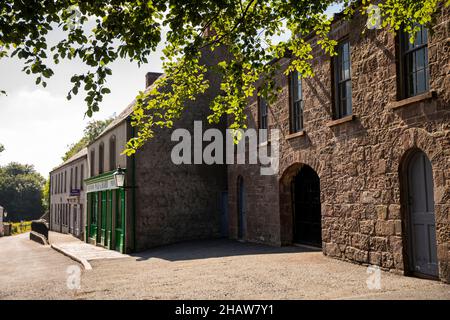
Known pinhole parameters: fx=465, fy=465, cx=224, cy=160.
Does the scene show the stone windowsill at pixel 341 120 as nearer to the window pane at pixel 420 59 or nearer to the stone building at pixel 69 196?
the window pane at pixel 420 59

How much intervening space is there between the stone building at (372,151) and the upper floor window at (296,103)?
0.10ft

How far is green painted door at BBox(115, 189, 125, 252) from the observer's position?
61.3 feet

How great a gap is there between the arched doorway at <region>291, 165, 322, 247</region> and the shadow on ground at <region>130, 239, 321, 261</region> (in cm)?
43

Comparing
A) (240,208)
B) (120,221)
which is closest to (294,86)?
(240,208)

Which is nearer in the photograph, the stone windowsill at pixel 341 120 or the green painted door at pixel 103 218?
the stone windowsill at pixel 341 120

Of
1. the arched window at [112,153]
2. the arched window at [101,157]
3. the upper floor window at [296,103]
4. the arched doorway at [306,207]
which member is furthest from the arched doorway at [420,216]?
the arched window at [101,157]

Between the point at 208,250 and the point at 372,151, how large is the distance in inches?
298

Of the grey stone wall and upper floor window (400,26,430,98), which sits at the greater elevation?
upper floor window (400,26,430,98)

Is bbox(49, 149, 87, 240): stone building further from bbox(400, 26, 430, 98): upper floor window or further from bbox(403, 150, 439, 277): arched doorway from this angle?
bbox(400, 26, 430, 98): upper floor window

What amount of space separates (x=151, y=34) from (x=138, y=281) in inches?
228

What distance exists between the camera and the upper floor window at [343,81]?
37.7 ft

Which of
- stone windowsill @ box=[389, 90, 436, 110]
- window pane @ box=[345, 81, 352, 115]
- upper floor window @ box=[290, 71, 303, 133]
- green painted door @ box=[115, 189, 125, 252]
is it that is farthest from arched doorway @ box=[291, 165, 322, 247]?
green painted door @ box=[115, 189, 125, 252]
